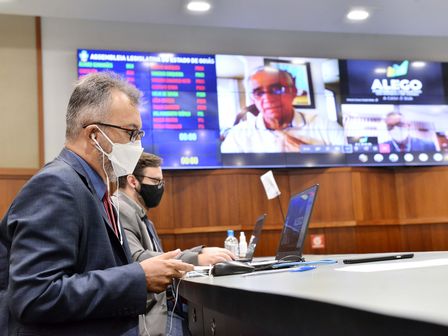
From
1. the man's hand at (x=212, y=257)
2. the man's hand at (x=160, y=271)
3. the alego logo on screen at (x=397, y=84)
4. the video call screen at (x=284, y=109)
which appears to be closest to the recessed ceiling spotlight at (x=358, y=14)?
the video call screen at (x=284, y=109)

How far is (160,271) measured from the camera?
1237mm

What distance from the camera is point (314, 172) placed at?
5.17m

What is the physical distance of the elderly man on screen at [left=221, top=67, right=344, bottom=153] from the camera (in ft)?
16.2

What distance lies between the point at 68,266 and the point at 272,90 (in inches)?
163

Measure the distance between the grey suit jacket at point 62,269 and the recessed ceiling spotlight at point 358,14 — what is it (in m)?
4.40

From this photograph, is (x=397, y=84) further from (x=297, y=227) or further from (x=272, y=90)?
(x=297, y=227)

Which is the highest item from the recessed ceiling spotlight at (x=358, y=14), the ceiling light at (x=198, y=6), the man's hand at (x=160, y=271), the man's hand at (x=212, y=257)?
the ceiling light at (x=198, y=6)

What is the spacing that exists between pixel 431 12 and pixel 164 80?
2776 millimetres

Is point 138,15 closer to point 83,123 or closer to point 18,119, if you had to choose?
point 18,119

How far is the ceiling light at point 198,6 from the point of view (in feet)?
15.3

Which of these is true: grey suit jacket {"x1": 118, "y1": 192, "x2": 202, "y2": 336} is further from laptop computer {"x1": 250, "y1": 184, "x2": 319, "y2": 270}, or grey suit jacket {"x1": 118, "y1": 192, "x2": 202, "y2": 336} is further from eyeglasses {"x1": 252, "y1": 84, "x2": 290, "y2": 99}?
eyeglasses {"x1": 252, "y1": 84, "x2": 290, "y2": 99}

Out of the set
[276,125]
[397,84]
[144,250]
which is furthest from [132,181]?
[397,84]

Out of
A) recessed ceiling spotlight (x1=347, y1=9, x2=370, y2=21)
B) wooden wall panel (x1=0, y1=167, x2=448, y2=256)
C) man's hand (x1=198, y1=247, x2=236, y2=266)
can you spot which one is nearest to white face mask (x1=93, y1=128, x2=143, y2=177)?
man's hand (x1=198, y1=247, x2=236, y2=266)

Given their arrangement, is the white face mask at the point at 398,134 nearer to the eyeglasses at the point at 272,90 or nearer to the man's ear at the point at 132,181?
the eyeglasses at the point at 272,90
